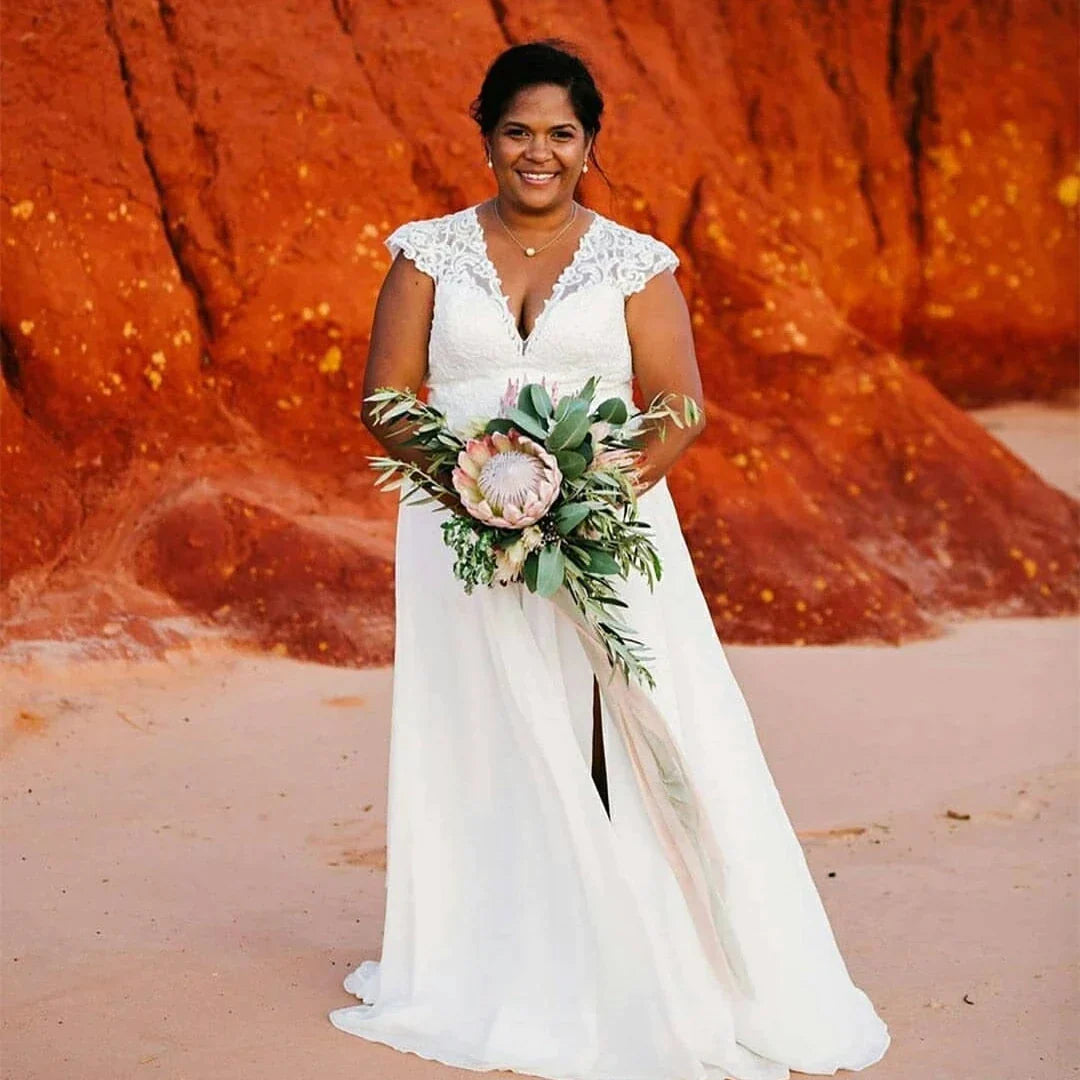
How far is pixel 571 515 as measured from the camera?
11.8ft

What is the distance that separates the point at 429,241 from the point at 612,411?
581mm

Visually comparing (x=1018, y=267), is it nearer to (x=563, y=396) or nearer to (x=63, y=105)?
(x=63, y=105)

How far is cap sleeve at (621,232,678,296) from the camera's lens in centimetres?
391

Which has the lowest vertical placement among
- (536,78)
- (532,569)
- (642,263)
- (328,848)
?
(328,848)

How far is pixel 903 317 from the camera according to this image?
37.8 feet

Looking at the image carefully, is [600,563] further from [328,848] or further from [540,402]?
[328,848]

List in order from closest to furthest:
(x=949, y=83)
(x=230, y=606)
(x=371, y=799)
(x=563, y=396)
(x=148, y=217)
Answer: (x=563, y=396) < (x=371, y=799) < (x=230, y=606) < (x=148, y=217) < (x=949, y=83)

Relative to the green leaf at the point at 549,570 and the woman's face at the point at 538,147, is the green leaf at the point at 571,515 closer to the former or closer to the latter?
the green leaf at the point at 549,570

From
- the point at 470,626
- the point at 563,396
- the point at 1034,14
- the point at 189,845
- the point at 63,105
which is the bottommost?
the point at 189,845

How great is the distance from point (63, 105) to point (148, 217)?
0.51m

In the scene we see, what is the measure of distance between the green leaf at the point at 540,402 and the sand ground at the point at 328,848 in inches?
52.2

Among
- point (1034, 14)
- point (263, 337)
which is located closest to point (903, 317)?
point (1034, 14)

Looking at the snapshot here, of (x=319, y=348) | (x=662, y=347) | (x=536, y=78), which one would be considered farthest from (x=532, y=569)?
(x=319, y=348)

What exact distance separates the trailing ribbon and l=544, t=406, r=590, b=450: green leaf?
398 millimetres
